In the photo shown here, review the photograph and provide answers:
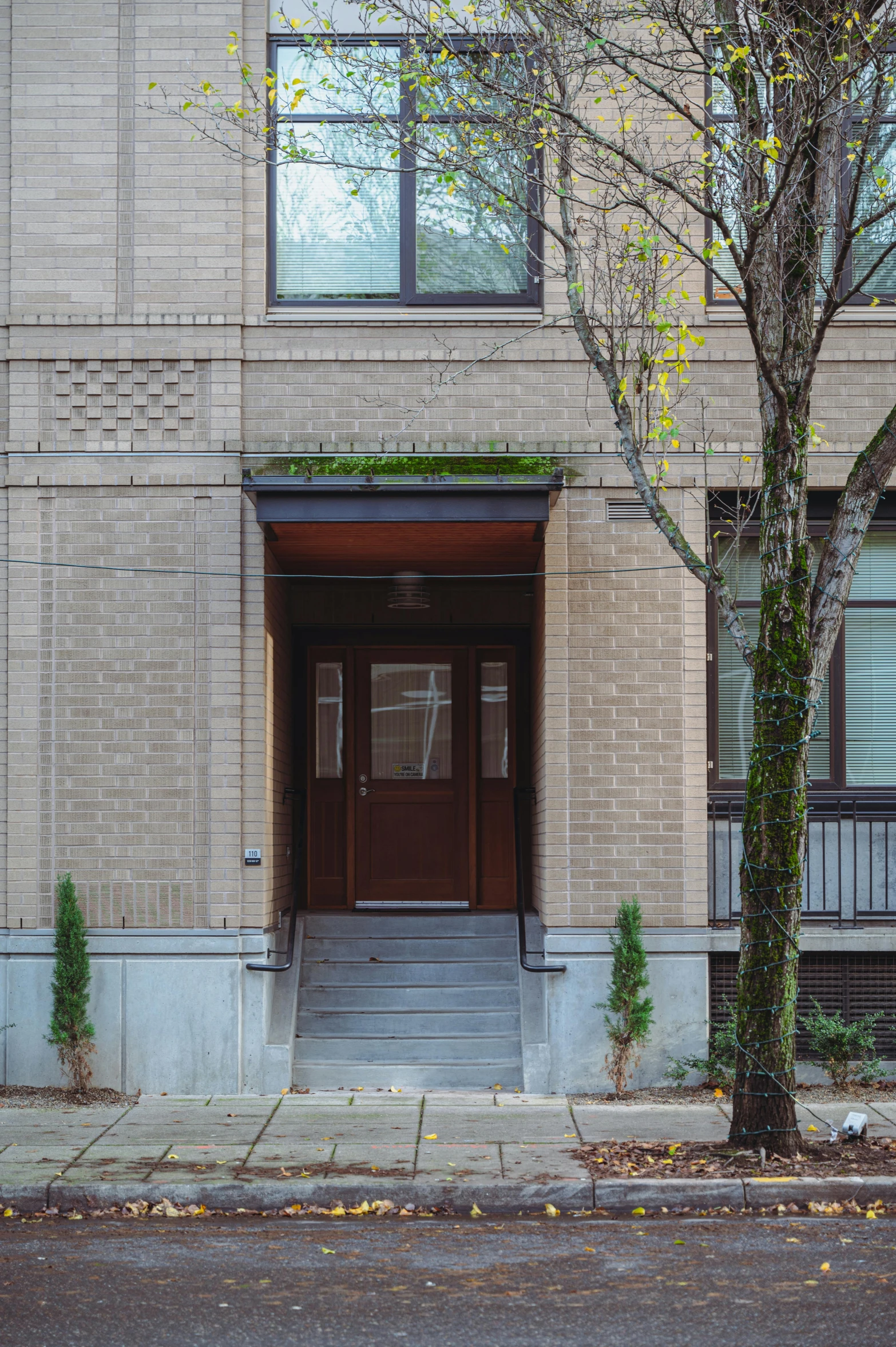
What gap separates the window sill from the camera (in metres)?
9.63

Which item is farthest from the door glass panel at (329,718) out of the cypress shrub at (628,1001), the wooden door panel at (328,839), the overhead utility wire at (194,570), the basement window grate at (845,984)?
the basement window grate at (845,984)

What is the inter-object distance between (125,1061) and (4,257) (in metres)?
5.59

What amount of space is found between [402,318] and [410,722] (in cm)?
367

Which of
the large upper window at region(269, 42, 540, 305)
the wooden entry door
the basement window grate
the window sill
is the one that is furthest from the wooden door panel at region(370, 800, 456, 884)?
the large upper window at region(269, 42, 540, 305)

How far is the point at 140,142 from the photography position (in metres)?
9.53

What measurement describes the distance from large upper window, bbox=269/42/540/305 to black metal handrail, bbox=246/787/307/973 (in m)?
3.93

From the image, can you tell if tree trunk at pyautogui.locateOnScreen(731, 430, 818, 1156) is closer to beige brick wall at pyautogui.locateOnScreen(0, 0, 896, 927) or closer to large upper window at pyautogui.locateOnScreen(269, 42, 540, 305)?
beige brick wall at pyautogui.locateOnScreen(0, 0, 896, 927)

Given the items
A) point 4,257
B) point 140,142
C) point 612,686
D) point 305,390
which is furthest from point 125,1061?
point 140,142

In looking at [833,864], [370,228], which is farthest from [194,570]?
[833,864]

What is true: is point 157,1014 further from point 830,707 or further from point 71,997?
point 830,707

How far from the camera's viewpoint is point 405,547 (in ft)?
33.8

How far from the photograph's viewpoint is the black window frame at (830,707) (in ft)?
32.1

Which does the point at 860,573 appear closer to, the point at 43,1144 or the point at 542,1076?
the point at 542,1076

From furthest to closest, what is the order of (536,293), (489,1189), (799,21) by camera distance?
1. (536,293)
2. (799,21)
3. (489,1189)
